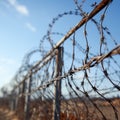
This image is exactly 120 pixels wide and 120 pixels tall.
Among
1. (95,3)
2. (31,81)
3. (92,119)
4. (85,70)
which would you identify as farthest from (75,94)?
(31,81)

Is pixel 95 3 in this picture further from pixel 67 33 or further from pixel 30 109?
pixel 30 109

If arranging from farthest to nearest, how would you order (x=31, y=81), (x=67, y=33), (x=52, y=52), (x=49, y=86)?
(x=31, y=81)
(x=52, y=52)
(x=49, y=86)
(x=67, y=33)

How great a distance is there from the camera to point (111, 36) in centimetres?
233

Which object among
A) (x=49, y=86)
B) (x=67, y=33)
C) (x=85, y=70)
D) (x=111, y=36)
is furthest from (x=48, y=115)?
(x=111, y=36)

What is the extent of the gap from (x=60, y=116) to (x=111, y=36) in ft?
6.29

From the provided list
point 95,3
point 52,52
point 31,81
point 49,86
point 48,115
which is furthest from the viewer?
point 31,81

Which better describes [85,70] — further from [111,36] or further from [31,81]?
[31,81]

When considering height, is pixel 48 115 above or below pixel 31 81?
below

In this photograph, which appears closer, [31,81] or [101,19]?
[101,19]

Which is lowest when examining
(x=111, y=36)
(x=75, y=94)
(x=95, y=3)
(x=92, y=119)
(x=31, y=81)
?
(x=92, y=119)

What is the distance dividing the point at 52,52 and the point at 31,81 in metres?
3.33

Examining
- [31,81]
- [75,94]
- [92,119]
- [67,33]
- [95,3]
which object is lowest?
[92,119]

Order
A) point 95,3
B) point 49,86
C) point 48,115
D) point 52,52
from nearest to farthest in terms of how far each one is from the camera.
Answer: point 95,3 → point 49,86 → point 52,52 → point 48,115

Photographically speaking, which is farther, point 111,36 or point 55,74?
point 55,74
